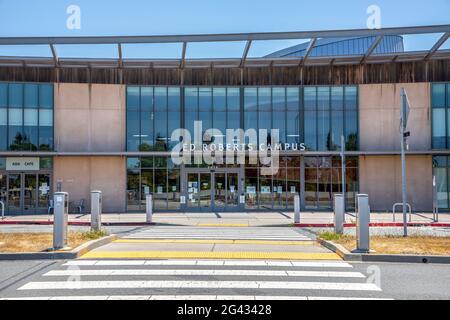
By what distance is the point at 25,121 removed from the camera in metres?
30.2

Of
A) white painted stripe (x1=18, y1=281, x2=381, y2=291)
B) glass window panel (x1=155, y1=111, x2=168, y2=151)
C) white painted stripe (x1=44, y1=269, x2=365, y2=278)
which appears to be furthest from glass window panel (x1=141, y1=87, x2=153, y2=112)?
white painted stripe (x1=18, y1=281, x2=381, y2=291)

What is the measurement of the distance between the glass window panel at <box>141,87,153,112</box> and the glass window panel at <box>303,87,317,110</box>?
9.31m

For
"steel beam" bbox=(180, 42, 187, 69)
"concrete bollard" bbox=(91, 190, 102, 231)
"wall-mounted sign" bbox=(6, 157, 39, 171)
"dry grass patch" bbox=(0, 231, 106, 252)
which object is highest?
"steel beam" bbox=(180, 42, 187, 69)

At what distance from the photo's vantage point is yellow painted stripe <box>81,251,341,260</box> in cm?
1143

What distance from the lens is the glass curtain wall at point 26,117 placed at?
30.1 metres

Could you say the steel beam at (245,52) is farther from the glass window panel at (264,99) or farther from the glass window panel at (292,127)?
the glass window panel at (292,127)

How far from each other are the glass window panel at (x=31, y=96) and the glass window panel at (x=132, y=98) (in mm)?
5338

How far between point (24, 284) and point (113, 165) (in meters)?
22.5

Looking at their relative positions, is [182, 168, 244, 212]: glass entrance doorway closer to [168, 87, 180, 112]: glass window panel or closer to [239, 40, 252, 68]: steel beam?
[168, 87, 180, 112]: glass window panel

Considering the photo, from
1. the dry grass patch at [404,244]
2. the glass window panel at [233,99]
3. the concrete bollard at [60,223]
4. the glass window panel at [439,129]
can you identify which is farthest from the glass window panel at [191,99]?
the concrete bollard at [60,223]

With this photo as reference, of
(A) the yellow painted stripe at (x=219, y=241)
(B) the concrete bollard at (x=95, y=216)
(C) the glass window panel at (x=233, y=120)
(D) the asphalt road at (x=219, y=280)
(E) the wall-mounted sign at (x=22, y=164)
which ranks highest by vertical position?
(C) the glass window panel at (x=233, y=120)
